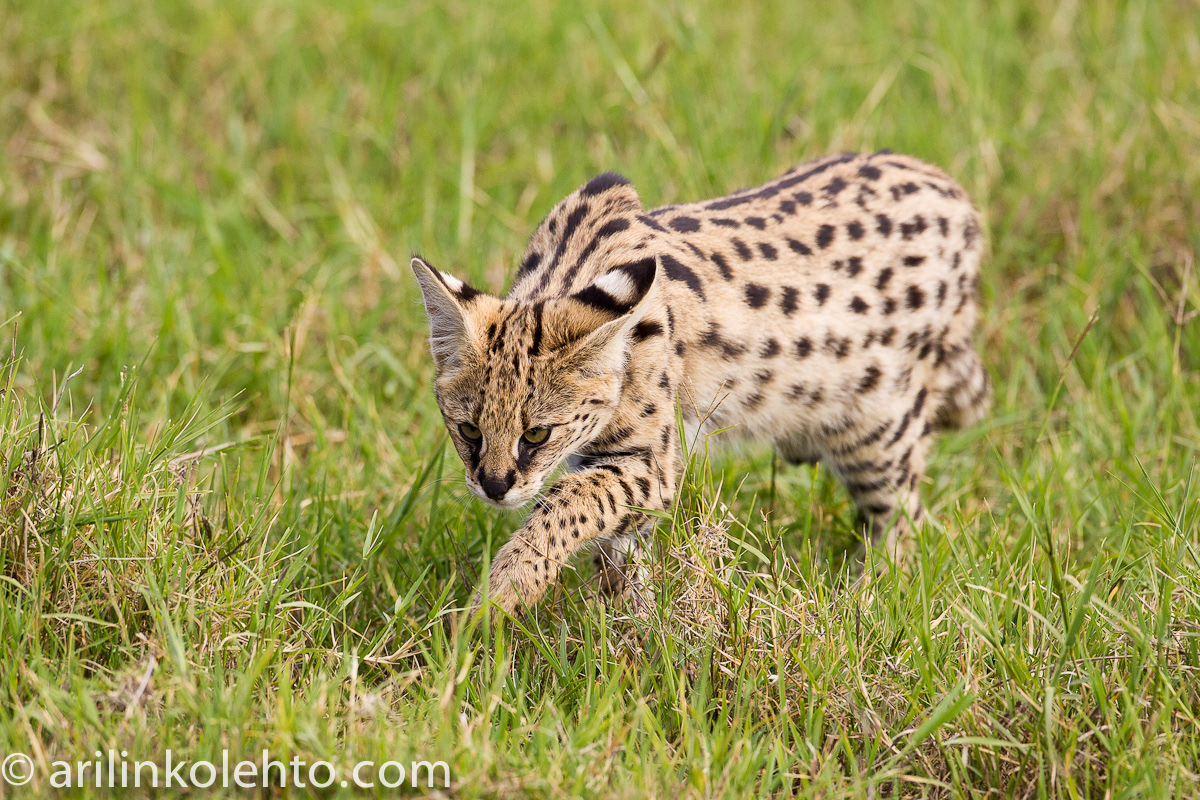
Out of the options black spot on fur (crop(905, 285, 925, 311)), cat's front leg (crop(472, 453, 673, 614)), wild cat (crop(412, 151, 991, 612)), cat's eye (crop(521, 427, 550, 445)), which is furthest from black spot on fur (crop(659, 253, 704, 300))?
black spot on fur (crop(905, 285, 925, 311))

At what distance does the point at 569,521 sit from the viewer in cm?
378

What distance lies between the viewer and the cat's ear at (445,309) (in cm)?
372

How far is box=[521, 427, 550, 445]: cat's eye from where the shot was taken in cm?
376

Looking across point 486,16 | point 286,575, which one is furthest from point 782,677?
point 486,16

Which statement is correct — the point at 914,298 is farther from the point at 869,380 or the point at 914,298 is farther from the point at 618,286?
the point at 618,286

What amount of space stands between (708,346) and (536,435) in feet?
2.75

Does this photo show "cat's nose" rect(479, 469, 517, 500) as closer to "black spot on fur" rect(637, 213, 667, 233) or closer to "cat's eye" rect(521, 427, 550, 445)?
"cat's eye" rect(521, 427, 550, 445)

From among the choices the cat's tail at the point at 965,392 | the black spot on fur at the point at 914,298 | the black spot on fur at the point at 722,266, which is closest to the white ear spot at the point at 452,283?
the black spot on fur at the point at 722,266

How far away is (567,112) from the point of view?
7141 millimetres

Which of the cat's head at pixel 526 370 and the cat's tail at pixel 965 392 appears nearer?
the cat's head at pixel 526 370

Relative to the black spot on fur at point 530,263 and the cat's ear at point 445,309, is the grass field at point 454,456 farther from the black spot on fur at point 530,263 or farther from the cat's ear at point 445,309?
the black spot on fur at point 530,263

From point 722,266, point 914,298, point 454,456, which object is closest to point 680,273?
point 722,266

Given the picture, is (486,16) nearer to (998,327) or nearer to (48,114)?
(48,114)

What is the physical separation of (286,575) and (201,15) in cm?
528
